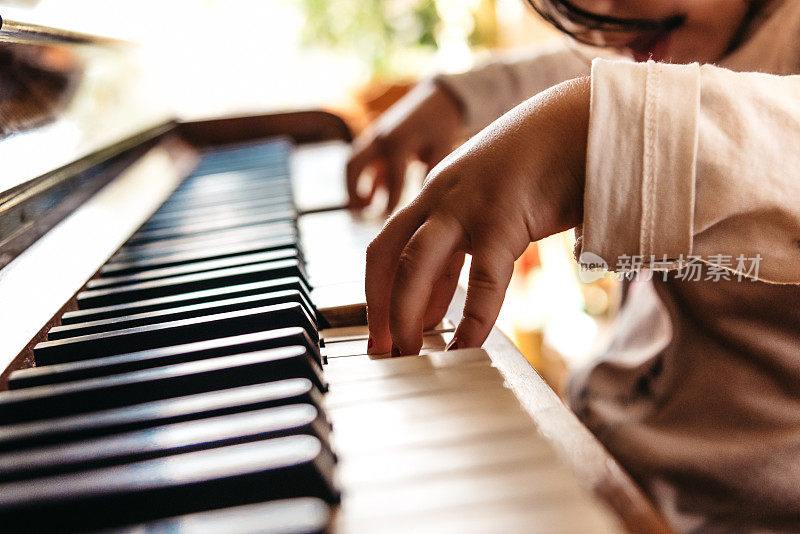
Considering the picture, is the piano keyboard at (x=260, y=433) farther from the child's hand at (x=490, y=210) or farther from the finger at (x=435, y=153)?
the finger at (x=435, y=153)

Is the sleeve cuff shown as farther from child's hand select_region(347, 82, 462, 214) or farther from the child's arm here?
child's hand select_region(347, 82, 462, 214)

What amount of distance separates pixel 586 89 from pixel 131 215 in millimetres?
663

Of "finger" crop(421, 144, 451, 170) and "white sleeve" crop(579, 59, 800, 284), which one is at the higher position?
"white sleeve" crop(579, 59, 800, 284)

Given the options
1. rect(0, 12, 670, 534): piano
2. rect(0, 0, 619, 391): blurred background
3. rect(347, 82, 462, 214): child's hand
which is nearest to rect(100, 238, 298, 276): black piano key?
rect(0, 12, 670, 534): piano

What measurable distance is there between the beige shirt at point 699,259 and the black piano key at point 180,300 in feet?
0.91

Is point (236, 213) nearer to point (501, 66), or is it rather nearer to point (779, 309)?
point (501, 66)

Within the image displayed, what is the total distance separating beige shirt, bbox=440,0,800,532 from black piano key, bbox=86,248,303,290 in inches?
13.6

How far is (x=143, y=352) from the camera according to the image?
1.57 ft

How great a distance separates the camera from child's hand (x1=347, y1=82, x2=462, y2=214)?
1.03m

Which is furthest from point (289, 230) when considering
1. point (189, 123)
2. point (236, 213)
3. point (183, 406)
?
point (189, 123)

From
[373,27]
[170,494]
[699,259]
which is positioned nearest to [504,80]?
[699,259]

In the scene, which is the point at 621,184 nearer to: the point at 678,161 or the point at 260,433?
the point at 678,161

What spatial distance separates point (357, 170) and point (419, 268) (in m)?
0.62

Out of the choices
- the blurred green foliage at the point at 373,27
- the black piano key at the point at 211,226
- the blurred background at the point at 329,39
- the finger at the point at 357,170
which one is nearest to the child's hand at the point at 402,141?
the finger at the point at 357,170
